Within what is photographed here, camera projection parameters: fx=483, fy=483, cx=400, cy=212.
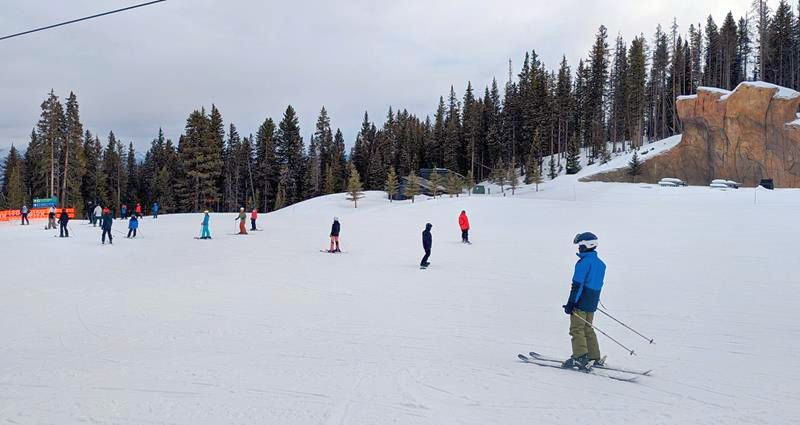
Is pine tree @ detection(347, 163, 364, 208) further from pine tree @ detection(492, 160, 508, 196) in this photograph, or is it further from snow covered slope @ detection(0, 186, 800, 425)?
snow covered slope @ detection(0, 186, 800, 425)

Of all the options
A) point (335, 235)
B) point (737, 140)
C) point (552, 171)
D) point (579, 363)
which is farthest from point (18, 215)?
point (737, 140)

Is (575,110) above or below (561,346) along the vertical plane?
above

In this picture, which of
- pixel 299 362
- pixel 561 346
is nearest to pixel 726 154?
pixel 561 346

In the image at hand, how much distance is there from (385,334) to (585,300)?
3210mm

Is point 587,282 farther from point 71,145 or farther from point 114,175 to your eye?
point 114,175

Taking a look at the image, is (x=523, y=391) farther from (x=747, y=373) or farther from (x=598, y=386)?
(x=747, y=373)

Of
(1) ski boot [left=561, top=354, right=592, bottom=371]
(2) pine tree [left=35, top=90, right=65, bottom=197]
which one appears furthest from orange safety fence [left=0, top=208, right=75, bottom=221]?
(1) ski boot [left=561, top=354, right=592, bottom=371]

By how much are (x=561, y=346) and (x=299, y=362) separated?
3.93 meters

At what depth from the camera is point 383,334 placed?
782cm

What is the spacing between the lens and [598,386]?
5426 millimetres

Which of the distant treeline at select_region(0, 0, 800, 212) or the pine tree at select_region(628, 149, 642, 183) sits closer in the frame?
the pine tree at select_region(628, 149, 642, 183)

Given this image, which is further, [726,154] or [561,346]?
[726,154]

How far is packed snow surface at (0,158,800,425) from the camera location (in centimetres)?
473

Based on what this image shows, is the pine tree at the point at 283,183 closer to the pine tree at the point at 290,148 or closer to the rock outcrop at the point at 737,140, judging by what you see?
the pine tree at the point at 290,148
